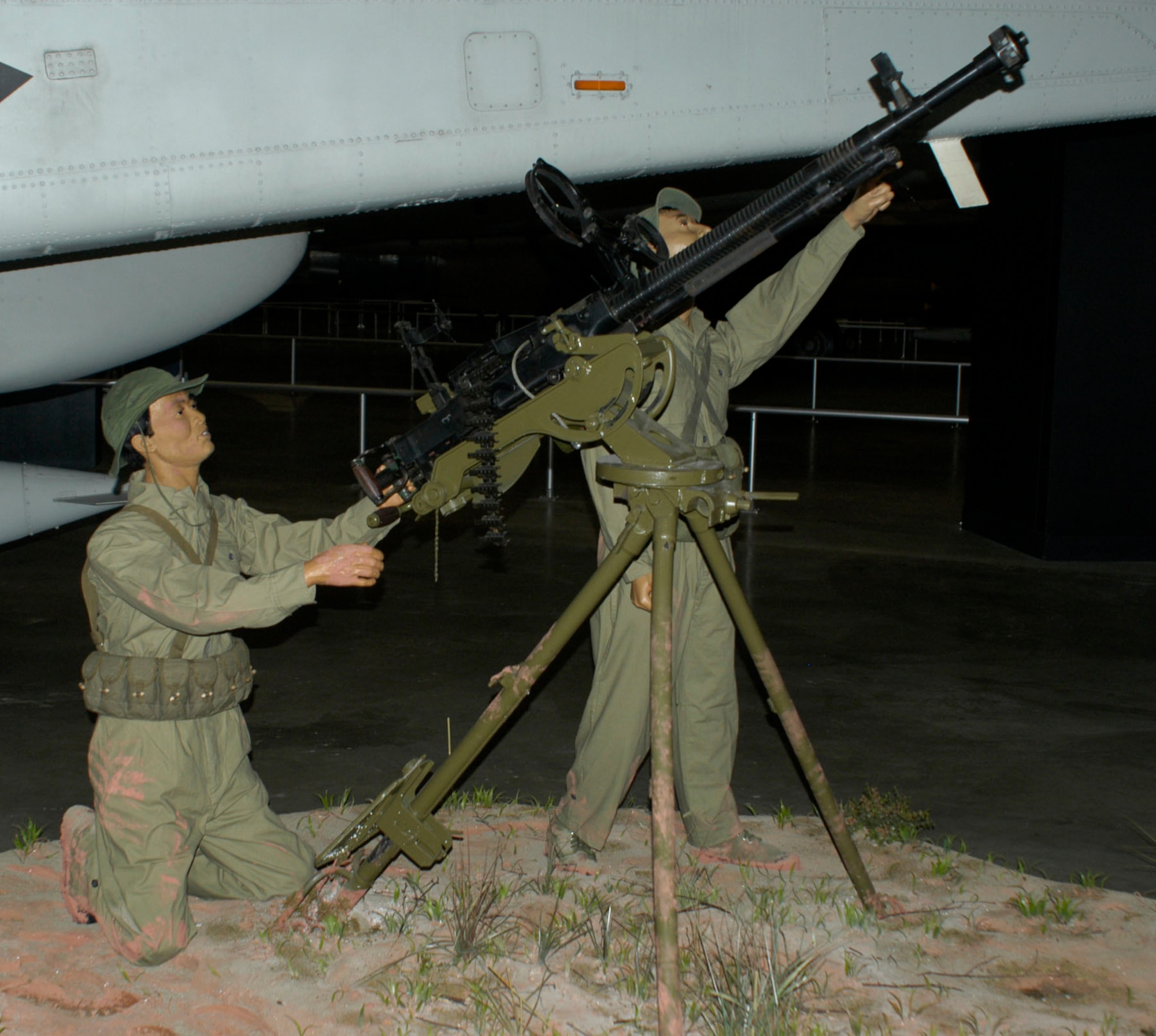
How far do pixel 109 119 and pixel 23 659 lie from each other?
118 inches

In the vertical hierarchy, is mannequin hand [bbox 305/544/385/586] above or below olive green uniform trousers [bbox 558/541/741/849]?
above

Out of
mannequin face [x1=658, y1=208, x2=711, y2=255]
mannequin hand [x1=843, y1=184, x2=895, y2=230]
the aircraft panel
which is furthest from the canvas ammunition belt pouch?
mannequin hand [x1=843, y1=184, x2=895, y2=230]

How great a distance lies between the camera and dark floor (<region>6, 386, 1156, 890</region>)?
4.34 meters

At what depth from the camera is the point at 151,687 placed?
3107mm

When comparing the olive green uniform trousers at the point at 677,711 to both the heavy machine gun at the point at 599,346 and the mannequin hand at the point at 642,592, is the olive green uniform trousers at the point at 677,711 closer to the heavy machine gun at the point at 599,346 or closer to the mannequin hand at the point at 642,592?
the mannequin hand at the point at 642,592

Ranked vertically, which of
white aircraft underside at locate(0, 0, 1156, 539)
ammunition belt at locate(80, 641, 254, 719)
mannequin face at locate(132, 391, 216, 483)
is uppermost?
white aircraft underside at locate(0, 0, 1156, 539)

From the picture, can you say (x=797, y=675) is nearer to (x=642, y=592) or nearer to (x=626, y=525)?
(x=642, y=592)

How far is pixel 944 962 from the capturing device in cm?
317

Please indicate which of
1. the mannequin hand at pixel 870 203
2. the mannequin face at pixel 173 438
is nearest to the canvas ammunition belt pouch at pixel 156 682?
the mannequin face at pixel 173 438

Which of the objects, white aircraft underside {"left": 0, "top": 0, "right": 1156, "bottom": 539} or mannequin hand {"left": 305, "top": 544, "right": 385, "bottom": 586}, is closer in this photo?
mannequin hand {"left": 305, "top": 544, "right": 385, "bottom": 586}

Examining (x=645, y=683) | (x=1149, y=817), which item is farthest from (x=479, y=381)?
(x=1149, y=817)

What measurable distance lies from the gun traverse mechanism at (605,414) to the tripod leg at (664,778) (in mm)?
47

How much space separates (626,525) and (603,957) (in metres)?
1.13

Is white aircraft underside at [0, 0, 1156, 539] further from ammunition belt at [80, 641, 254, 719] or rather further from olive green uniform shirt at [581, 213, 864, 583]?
ammunition belt at [80, 641, 254, 719]
